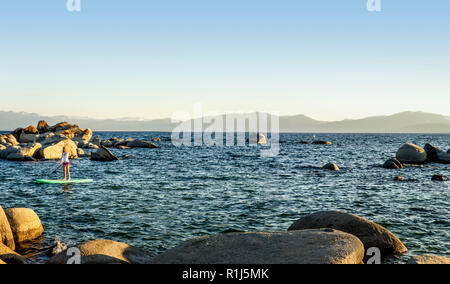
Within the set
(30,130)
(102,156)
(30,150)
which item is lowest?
(102,156)

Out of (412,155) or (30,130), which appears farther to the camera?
(30,130)

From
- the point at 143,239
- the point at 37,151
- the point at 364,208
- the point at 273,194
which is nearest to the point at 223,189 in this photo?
the point at 273,194

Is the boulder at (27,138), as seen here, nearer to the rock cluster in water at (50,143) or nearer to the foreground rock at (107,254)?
the rock cluster in water at (50,143)

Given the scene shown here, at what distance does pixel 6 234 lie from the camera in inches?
392

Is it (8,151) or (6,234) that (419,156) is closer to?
(6,234)

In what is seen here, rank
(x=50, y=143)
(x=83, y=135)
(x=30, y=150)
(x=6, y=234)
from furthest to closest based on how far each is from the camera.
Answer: (x=83, y=135), (x=50, y=143), (x=30, y=150), (x=6, y=234)

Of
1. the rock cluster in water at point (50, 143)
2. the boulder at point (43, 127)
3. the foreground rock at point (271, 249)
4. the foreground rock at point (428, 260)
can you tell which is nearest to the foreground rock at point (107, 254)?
the foreground rock at point (271, 249)

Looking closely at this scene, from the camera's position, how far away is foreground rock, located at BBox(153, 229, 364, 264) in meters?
6.49

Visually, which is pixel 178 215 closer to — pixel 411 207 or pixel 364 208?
pixel 364 208

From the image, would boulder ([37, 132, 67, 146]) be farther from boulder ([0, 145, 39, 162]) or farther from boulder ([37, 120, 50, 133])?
boulder ([37, 120, 50, 133])

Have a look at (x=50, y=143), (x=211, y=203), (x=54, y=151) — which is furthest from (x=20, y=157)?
(x=211, y=203)

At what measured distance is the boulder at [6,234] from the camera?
9.88 m

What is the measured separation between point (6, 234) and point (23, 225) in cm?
104
